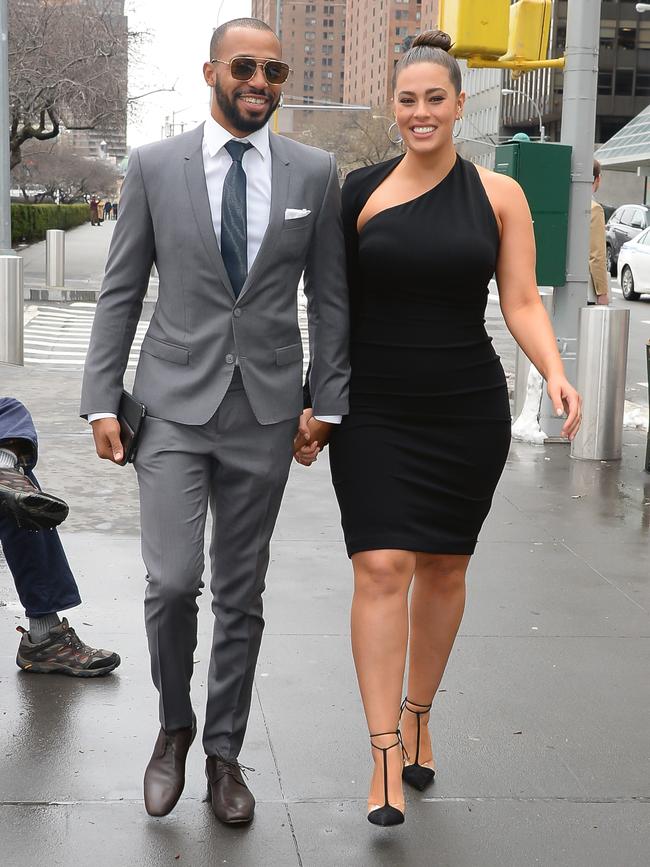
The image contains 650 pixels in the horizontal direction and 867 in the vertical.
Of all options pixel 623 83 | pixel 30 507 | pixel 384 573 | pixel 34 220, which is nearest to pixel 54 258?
pixel 34 220

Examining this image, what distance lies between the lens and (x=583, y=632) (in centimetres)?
525

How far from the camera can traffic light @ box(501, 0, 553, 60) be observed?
973cm

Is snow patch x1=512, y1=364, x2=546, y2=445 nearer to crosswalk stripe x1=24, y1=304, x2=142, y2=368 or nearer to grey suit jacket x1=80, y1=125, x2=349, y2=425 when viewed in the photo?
crosswalk stripe x1=24, y1=304, x2=142, y2=368

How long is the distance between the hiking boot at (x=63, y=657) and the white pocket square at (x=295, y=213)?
1.90 meters

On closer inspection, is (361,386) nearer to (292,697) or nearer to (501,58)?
(292,697)

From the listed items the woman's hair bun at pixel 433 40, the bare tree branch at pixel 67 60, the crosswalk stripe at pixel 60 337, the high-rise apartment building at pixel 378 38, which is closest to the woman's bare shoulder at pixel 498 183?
the woman's hair bun at pixel 433 40

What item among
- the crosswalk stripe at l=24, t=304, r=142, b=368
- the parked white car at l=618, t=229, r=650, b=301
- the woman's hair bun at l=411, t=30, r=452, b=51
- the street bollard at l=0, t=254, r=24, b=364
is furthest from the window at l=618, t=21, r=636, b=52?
the woman's hair bun at l=411, t=30, r=452, b=51

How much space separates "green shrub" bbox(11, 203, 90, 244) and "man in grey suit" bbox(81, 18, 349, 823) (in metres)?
34.7

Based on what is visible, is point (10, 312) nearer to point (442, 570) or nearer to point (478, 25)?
point (478, 25)

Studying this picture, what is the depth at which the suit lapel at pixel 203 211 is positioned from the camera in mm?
3393

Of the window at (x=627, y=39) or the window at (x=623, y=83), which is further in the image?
the window at (x=623, y=83)

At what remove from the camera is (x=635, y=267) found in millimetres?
26359

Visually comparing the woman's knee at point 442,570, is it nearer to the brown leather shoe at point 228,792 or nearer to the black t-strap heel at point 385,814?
the black t-strap heel at point 385,814

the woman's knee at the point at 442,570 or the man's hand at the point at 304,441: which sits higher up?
the man's hand at the point at 304,441
